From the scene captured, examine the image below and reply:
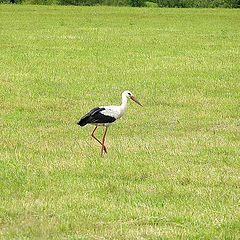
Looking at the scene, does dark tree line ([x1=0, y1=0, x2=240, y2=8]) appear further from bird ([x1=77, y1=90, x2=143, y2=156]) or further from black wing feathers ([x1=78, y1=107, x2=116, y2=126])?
black wing feathers ([x1=78, y1=107, x2=116, y2=126])

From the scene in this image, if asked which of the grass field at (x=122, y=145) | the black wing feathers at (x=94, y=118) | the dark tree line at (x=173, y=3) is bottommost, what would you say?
the dark tree line at (x=173, y=3)

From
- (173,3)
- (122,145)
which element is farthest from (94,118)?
(173,3)

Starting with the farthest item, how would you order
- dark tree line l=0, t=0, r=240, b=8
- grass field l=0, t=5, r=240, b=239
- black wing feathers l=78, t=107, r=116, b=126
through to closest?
dark tree line l=0, t=0, r=240, b=8, black wing feathers l=78, t=107, r=116, b=126, grass field l=0, t=5, r=240, b=239

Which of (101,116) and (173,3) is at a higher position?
(101,116)

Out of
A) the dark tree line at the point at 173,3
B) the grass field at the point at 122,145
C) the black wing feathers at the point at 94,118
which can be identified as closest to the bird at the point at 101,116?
the black wing feathers at the point at 94,118

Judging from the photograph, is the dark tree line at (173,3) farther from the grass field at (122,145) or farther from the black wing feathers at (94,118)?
the black wing feathers at (94,118)

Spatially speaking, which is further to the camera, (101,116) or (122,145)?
(122,145)

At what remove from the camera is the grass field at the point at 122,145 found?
8312 millimetres

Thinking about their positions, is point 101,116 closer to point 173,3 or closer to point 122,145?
point 122,145

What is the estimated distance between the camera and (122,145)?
1234 cm

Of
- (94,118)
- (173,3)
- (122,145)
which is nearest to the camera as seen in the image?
(94,118)

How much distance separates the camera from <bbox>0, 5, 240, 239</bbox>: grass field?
327 inches

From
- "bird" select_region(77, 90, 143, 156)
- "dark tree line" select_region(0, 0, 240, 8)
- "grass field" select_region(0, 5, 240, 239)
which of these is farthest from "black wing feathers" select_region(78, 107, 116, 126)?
"dark tree line" select_region(0, 0, 240, 8)

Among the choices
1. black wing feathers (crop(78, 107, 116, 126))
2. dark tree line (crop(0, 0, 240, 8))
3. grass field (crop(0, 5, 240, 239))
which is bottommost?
dark tree line (crop(0, 0, 240, 8))
